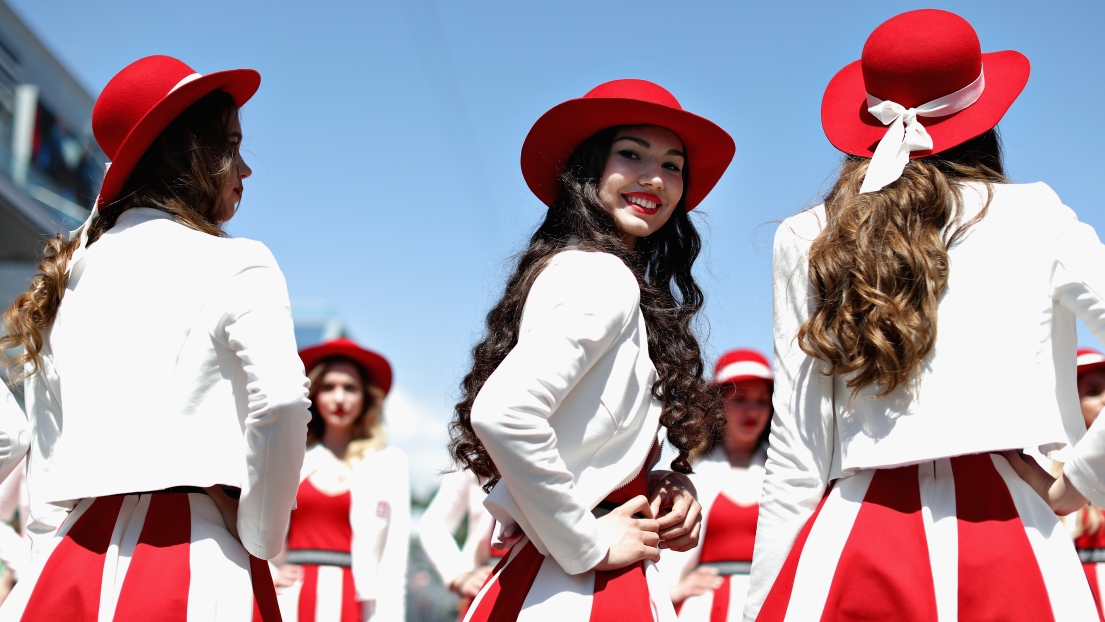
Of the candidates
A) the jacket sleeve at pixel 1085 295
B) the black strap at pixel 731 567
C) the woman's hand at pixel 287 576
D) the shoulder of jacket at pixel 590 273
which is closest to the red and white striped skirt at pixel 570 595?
the shoulder of jacket at pixel 590 273

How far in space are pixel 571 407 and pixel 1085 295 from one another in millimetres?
1163

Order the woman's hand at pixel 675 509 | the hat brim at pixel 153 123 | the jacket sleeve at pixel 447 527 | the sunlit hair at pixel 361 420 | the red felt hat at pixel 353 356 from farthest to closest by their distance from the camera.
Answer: the red felt hat at pixel 353 356 → the sunlit hair at pixel 361 420 → the jacket sleeve at pixel 447 527 → the hat brim at pixel 153 123 → the woman's hand at pixel 675 509

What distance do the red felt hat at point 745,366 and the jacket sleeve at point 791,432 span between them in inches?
155

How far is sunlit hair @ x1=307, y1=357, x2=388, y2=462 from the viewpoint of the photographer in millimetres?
6875

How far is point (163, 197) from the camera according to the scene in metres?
2.98

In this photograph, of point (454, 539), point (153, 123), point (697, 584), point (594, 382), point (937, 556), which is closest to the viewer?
point (937, 556)

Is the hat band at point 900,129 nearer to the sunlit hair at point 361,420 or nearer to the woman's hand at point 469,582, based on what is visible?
the woman's hand at point 469,582

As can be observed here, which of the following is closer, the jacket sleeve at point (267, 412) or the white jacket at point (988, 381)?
the white jacket at point (988, 381)

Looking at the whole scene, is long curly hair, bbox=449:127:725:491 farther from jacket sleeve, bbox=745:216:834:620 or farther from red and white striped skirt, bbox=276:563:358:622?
red and white striped skirt, bbox=276:563:358:622

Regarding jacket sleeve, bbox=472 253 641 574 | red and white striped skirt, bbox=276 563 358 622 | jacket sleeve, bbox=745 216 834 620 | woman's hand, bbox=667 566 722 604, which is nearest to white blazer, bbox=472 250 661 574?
jacket sleeve, bbox=472 253 641 574

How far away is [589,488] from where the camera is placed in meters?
2.55

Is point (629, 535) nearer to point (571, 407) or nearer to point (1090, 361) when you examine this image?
point (571, 407)

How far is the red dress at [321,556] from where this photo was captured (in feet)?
20.0

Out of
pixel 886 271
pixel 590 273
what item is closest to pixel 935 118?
pixel 886 271
